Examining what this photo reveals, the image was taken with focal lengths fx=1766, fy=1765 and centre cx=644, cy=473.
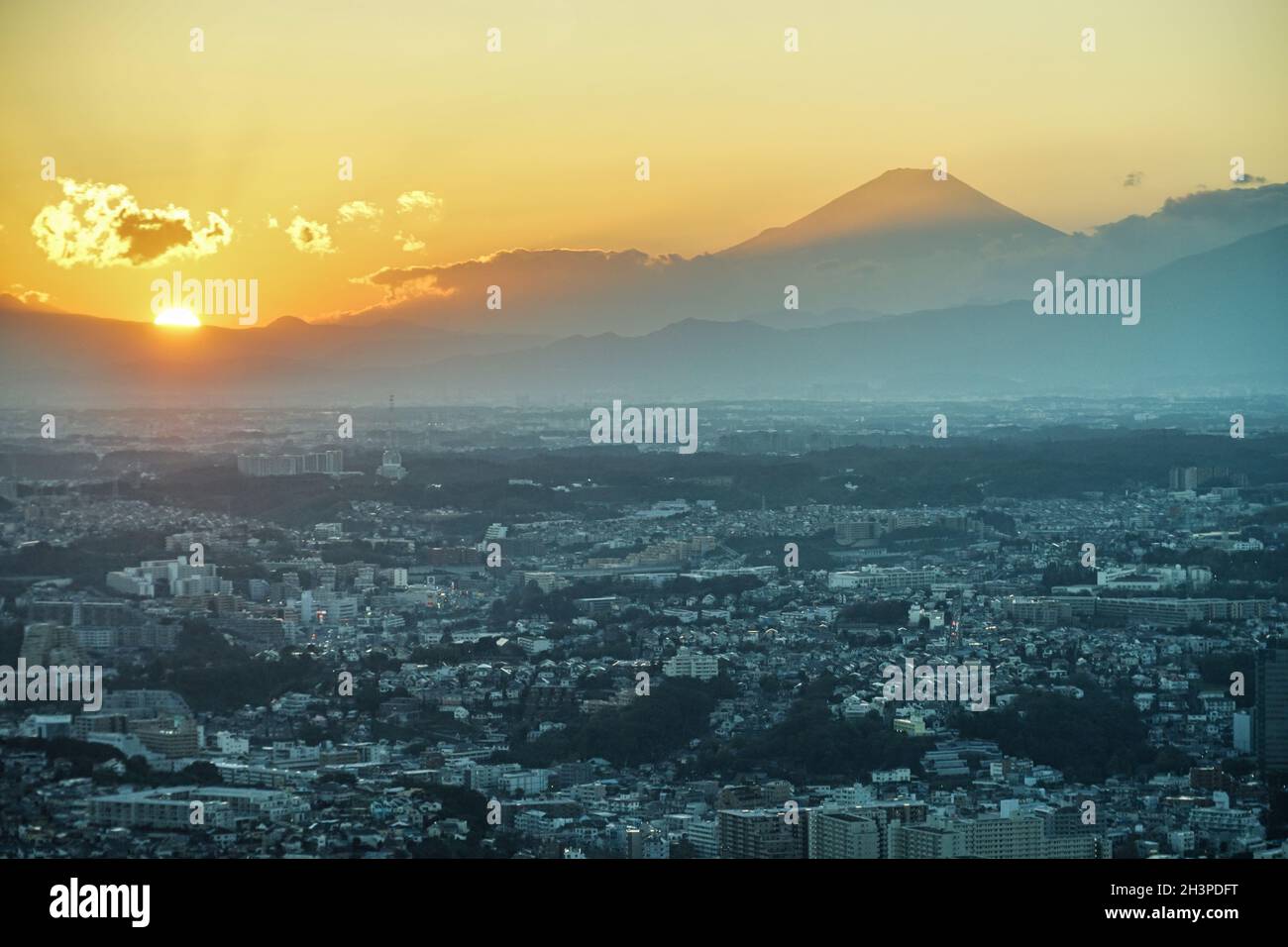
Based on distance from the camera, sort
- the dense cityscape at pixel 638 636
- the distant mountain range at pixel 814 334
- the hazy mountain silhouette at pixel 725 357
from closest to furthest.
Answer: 1. the dense cityscape at pixel 638 636
2. the hazy mountain silhouette at pixel 725 357
3. the distant mountain range at pixel 814 334

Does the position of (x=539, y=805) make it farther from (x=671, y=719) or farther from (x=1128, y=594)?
(x=1128, y=594)

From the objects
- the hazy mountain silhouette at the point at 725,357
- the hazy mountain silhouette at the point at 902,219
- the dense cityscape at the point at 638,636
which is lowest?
the dense cityscape at the point at 638,636

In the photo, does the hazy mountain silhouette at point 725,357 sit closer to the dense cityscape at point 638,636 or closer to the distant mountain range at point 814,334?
the distant mountain range at point 814,334

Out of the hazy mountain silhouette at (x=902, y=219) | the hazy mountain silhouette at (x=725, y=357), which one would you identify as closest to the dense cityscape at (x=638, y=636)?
the hazy mountain silhouette at (x=725, y=357)

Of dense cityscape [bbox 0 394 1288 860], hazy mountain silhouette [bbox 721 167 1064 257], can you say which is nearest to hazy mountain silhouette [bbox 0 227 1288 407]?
dense cityscape [bbox 0 394 1288 860]

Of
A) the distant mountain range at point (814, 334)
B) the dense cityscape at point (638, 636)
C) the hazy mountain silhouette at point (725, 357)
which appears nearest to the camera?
the dense cityscape at point (638, 636)

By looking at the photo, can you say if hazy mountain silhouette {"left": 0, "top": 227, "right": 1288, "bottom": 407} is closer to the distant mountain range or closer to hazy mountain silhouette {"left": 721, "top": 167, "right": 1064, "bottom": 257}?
the distant mountain range
